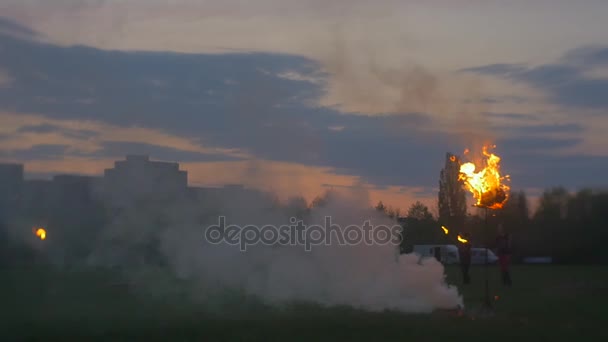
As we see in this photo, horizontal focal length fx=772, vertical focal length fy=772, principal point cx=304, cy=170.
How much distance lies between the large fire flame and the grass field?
343 cm

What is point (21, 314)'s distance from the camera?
74.6 ft

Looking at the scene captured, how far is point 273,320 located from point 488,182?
26.8 ft

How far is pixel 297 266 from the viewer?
2700cm

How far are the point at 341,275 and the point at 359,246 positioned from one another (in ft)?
4.47

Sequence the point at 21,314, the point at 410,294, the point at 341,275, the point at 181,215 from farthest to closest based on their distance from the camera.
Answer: the point at 181,215
the point at 341,275
the point at 410,294
the point at 21,314

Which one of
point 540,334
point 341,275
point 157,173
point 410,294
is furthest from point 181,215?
point 540,334

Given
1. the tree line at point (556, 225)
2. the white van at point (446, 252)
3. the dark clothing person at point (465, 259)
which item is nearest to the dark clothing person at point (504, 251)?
the dark clothing person at point (465, 259)

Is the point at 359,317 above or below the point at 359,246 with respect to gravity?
below

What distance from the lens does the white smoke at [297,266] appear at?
24.6 meters

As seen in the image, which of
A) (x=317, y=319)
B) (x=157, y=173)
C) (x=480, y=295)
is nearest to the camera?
(x=317, y=319)

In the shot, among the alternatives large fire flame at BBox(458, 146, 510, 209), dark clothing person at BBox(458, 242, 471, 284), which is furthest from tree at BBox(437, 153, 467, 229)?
large fire flame at BBox(458, 146, 510, 209)

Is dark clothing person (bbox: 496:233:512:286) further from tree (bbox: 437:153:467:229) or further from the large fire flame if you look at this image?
tree (bbox: 437:153:467:229)

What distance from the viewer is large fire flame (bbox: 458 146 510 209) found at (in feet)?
79.0

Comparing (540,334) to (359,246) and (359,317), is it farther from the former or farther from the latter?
(359,246)
